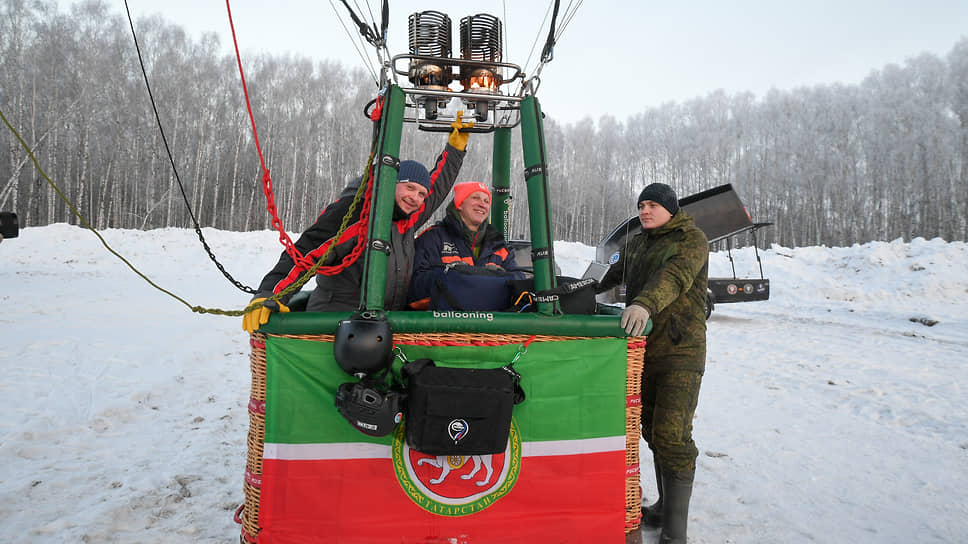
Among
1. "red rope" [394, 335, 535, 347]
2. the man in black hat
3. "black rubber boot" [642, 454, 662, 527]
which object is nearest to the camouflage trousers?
"black rubber boot" [642, 454, 662, 527]

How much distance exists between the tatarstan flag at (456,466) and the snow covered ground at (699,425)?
2.63ft

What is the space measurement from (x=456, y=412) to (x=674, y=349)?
1.32 metres

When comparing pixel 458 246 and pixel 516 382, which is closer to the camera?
pixel 516 382

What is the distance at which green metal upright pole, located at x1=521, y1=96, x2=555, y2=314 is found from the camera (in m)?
2.25

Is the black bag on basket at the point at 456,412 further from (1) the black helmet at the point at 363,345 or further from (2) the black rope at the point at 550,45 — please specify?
(2) the black rope at the point at 550,45

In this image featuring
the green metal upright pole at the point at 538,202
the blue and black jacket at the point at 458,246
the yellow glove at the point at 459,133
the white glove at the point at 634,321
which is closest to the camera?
the white glove at the point at 634,321

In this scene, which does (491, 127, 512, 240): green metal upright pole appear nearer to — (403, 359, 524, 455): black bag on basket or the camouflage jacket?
the camouflage jacket

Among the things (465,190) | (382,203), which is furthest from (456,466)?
(465,190)

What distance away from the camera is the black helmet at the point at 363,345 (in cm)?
181

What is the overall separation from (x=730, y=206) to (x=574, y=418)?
7.17 m

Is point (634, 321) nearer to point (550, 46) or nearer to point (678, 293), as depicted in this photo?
point (678, 293)

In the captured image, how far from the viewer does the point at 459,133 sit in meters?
2.83

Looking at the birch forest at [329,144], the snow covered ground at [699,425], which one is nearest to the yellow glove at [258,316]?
the snow covered ground at [699,425]

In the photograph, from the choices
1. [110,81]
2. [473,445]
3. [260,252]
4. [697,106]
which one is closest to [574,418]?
[473,445]
